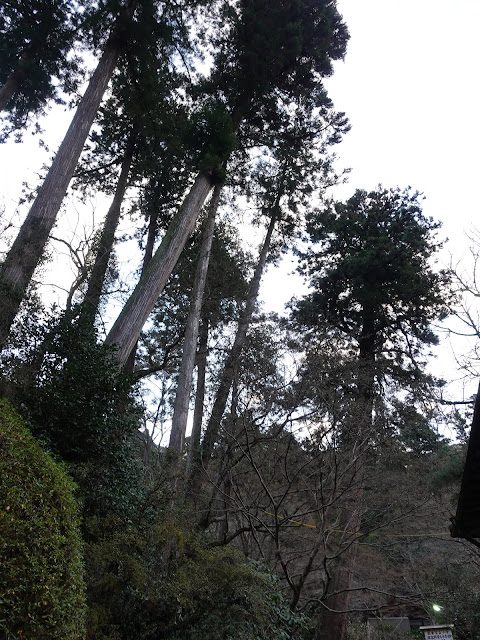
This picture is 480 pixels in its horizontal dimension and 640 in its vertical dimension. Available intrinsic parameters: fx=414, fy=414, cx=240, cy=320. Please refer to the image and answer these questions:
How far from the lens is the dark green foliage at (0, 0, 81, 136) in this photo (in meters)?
8.35

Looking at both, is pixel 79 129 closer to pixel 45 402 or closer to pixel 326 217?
pixel 45 402

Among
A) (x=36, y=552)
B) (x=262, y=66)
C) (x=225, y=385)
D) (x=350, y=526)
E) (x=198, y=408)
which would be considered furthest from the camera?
(x=198, y=408)

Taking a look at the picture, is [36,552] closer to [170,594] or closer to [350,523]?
[170,594]

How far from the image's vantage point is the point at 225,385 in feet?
32.9

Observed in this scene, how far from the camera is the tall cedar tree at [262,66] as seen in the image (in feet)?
28.8

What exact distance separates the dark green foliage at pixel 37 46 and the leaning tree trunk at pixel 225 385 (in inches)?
271

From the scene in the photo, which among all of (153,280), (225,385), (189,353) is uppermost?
(153,280)

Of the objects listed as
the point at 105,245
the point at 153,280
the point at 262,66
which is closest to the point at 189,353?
the point at 153,280

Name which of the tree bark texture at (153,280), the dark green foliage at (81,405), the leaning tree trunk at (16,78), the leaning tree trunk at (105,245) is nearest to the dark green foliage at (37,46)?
the leaning tree trunk at (16,78)

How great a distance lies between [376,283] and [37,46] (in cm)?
1053

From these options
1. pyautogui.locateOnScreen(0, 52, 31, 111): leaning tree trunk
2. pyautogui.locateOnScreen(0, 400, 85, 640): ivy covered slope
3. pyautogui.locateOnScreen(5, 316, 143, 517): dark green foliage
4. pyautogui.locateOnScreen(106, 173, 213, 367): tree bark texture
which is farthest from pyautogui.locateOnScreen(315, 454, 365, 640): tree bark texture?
pyautogui.locateOnScreen(0, 52, 31, 111): leaning tree trunk

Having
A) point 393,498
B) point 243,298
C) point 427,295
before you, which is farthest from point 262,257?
point 393,498

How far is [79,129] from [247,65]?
5.28 meters

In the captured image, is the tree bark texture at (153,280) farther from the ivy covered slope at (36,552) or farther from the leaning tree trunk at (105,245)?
the ivy covered slope at (36,552)
